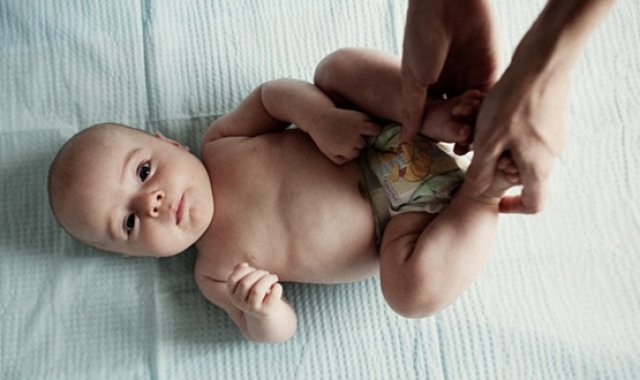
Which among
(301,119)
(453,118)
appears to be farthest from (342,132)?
(453,118)

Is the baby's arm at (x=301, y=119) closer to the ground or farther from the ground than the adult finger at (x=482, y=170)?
closer to the ground

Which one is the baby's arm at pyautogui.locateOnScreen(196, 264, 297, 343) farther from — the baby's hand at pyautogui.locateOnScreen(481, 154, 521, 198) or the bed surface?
the baby's hand at pyautogui.locateOnScreen(481, 154, 521, 198)

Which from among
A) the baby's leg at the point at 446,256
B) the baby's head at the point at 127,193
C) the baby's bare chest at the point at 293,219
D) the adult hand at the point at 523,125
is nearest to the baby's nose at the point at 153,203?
the baby's head at the point at 127,193

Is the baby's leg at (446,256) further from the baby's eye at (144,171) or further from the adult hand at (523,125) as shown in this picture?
the baby's eye at (144,171)

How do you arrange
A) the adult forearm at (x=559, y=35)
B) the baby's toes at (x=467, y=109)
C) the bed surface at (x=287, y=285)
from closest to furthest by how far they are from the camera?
the adult forearm at (x=559, y=35) < the baby's toes at (x=467, y=109) < the bed surface at (x=287, y=285)

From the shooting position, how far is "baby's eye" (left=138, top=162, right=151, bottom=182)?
1.04 meters

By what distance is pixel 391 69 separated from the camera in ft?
3.43

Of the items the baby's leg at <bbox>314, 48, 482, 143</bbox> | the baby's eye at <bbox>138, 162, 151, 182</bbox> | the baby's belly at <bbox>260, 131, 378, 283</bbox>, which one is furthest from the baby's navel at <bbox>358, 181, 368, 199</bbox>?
the baby's eye at <bbox>138, 162, 151, 182</bbox>

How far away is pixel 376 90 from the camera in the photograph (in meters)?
1.05

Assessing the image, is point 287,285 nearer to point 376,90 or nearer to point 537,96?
point 376,90

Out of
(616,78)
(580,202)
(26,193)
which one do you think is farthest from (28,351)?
(616,78)

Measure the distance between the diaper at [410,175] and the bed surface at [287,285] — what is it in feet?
0.62

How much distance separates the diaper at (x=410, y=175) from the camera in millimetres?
1004

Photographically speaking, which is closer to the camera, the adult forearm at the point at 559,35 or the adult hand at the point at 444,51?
the adult forearm at the point at 559,35
